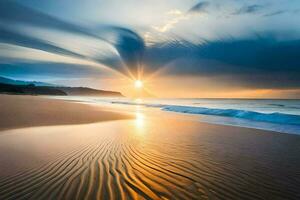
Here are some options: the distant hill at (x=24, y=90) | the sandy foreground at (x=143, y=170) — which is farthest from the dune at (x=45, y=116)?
the distant hill at (x=24, y=90)

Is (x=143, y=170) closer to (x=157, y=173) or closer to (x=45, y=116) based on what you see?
(x=157, y=173)

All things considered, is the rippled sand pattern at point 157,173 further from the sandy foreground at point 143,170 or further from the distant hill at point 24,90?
the distant hill at point 24,90

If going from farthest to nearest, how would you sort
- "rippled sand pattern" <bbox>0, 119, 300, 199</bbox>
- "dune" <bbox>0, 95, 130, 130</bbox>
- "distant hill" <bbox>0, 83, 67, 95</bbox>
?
"distant hill" <bbox>0, 83, 67, 95</bbox> → "dune" <bbox>0, 95, 130, 130</bbox> → "rippled sand pattern" <bbox>0, 119, 300, 199</bbox>

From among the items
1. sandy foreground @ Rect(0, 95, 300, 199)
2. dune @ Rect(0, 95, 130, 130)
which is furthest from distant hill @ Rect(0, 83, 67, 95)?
sandy foreground @ Rect(0, 95, 300, 199)

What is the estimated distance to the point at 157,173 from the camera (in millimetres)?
4785

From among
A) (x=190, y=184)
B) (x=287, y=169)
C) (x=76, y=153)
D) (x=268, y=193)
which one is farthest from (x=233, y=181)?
(x=76, y=153)

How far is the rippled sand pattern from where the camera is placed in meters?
3.72

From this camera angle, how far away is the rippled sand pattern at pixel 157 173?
372cm

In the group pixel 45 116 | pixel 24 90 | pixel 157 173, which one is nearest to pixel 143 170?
pixel 157 173

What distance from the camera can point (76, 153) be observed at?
6230 mm

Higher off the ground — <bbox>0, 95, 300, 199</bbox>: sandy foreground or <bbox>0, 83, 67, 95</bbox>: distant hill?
<bbox>0, 83, 67, 95</bbox>: distant hill

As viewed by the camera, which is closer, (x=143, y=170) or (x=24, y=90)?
(x=143, y=170)

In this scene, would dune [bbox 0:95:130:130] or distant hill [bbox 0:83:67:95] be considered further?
distant hill [bbox 0:83:67:95]

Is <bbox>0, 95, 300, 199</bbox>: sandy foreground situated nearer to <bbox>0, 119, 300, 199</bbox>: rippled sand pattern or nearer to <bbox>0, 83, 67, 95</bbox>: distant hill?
<bbox>0, 119, 300, 199</bbox>: rippled sand pattern
